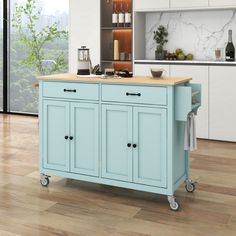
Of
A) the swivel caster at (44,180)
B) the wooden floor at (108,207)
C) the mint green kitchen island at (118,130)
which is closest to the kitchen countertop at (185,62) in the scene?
the wooden floor at (108,207)

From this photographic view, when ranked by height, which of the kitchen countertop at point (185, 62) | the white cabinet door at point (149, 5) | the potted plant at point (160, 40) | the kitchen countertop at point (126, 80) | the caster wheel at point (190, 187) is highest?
the white cabinet door at point (149, 5)

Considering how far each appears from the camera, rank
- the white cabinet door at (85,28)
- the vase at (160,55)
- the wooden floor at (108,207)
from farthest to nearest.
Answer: the white cabinet door at (85,28) < the vase at (160,55) < the wooden floor at (108,207)

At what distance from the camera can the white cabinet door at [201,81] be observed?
18.5 feet

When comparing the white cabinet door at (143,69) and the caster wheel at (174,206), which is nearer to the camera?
the caster wheel at (174,206)

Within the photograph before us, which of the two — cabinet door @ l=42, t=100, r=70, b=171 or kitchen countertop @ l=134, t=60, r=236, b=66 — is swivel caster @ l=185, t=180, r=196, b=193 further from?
kitchen countertop @ l=134, t=60, r=236, b=66

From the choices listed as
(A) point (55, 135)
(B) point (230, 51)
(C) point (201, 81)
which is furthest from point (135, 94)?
(B) point (230, 51)

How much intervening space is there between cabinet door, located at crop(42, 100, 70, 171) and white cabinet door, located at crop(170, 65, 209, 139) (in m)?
2.39

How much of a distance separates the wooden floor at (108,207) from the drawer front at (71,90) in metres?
0.80

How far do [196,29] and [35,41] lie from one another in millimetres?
2663

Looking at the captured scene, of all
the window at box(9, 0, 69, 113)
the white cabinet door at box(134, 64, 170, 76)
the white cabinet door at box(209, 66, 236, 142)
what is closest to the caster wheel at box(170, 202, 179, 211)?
the white cabinet door at box(209, 66, 236, 142)

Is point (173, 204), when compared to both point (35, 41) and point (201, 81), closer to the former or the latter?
point (201, 81)

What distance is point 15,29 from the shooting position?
7.57 metres

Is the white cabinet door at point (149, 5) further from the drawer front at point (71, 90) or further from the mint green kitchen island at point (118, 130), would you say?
the drawer front at point (71, 90)

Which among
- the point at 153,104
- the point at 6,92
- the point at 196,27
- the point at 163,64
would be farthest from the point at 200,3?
the point at 6,92
